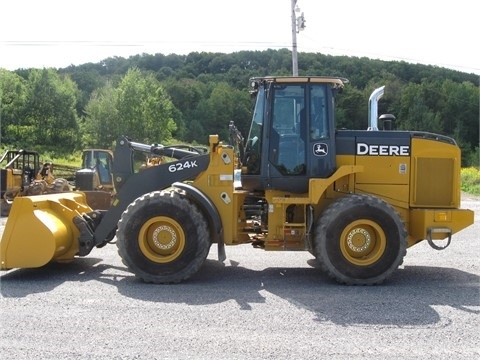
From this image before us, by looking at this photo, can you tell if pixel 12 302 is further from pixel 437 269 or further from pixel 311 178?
pixel 437 269

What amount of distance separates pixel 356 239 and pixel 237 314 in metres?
2.32

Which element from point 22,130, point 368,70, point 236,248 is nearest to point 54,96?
point 22,130

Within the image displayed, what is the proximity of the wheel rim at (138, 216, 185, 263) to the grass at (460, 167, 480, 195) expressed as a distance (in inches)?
1113

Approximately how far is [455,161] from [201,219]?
376cm

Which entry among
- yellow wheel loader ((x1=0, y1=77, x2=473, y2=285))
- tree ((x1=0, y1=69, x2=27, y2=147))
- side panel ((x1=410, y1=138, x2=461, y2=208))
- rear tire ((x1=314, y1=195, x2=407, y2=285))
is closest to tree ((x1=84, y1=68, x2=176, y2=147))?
tree ((x1=0, y1=69, x2=27, y2=147))

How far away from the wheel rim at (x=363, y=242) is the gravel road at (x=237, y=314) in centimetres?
46

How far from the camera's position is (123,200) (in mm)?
8391

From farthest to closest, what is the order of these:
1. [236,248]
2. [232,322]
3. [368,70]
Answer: [368,70] → [236,248] → [232,322]

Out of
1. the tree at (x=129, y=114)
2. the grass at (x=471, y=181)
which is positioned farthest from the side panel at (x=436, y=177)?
the tree at (x=129, y=114)

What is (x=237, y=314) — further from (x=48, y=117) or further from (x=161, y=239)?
(x=48, y=117)

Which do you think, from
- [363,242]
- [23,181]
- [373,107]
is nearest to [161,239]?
[363,242]

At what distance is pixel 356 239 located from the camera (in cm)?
787

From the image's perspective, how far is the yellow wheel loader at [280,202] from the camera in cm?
781

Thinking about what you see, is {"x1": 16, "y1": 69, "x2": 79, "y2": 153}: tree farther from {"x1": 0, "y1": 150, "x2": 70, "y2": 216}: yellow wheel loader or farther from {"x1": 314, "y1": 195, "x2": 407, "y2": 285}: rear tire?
{"x1": 314, "y1": 195, "x2": 407, "y2": 285}: rear tire
